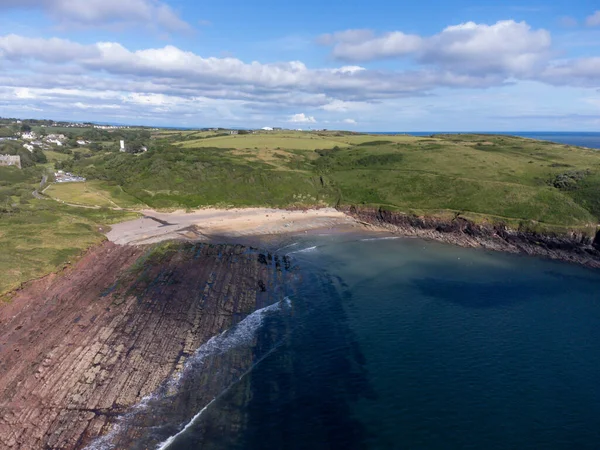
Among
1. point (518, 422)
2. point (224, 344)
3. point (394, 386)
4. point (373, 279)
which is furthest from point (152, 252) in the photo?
point (518, 422)

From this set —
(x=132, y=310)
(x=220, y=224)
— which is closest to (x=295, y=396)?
(x=132, y=310)

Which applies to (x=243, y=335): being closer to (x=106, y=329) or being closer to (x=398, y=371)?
(x=106, y=329)

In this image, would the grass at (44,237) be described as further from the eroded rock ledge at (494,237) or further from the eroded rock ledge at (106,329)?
the eroded rock ledge at (494,237)

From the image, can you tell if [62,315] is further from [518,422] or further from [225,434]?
[518,422]

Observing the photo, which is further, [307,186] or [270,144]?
[270,144]

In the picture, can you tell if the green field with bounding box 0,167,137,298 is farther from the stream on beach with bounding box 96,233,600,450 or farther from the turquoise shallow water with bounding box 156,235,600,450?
the turquoise shallow water with bounding box 156,235,600,450
